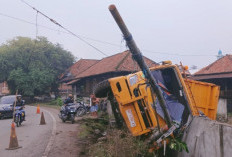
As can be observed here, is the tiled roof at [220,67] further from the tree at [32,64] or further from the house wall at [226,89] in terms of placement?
the tree at [32,64]

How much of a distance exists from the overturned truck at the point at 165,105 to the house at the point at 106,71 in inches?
456

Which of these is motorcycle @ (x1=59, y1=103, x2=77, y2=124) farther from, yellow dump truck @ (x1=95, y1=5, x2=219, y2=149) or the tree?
the tree

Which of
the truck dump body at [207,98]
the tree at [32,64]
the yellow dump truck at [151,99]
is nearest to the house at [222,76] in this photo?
the truck dump body at [207,98]

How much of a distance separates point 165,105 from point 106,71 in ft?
62.4

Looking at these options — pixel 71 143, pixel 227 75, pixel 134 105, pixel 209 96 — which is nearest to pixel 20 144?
pixel 71 143

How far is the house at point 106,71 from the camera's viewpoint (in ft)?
78.9

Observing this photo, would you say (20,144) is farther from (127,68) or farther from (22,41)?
(22,41)

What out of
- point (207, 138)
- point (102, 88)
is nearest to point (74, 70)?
point (102, 88)

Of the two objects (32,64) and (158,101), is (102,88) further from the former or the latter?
(32,64)

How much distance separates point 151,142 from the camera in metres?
5.94

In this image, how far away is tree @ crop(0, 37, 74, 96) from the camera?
38125 millimetres

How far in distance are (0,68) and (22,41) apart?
596cm

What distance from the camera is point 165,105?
18.4ft

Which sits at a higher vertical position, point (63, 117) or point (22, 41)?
point (22, 41)
